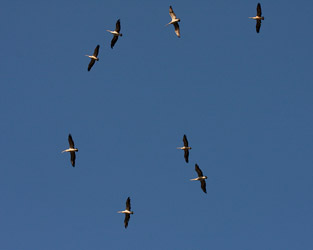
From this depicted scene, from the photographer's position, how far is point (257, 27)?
8006 cm

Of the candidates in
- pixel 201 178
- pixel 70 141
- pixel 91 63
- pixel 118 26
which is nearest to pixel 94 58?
pixel 91 63

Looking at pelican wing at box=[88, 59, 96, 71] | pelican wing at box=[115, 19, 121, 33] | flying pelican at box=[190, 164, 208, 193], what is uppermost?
pelican wing at box=[115, 19, 121, 33]

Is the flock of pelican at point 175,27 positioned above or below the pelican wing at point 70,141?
above

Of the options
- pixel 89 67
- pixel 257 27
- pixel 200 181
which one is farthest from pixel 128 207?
pixel 257 27

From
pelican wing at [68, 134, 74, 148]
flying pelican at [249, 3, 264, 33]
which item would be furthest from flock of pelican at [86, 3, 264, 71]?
pelican wing at [68, 134, 74, 148]

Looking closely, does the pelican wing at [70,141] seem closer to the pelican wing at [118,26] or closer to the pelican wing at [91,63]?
the pelican wing at [91,63]

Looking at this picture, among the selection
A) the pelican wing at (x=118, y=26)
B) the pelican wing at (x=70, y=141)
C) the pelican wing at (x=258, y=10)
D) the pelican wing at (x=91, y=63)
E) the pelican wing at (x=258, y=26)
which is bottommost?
the pelican wing at (x=70, y=141)

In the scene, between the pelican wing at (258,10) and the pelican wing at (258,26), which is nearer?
the pelican wing at (258,10)

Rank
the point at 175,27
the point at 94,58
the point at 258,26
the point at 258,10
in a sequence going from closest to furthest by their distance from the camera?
the point at 175,27 < the point at 258,10 < the point at 258,26 < the point at 94,58

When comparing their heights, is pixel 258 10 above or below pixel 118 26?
above

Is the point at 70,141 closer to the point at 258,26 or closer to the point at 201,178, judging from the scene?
the point at 201,178

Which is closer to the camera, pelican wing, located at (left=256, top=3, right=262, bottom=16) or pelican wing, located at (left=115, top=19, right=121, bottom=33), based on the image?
pelican wing, located at (left=115, top=19, right=121, bottom=33)

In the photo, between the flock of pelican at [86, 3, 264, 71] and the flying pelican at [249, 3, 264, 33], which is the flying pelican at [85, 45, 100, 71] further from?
the flying pelican at [249, 3, 264, 33]

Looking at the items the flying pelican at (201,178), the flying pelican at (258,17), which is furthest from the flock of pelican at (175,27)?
the flying pelican at (201,178)
